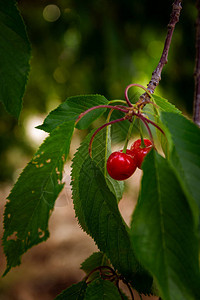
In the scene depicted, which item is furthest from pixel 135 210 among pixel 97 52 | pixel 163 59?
pixel 97 52

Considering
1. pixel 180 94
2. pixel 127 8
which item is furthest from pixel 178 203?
pixel 180 94

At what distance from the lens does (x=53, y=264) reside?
313 cm

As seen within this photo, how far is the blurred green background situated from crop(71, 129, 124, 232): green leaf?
3.09ft

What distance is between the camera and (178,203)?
48 centimetres

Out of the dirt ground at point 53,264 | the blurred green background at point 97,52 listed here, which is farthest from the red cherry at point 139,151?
the dirt ground at point 53,264

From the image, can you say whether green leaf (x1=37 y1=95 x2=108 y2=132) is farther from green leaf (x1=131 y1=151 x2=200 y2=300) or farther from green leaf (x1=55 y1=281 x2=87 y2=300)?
green leaf (x1=55 y1=281 x2=87 y2=300)

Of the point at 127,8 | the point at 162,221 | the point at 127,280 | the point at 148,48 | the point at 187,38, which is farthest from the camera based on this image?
the point at 148,48

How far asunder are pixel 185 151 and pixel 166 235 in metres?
0.13

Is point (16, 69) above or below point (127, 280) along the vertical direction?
above

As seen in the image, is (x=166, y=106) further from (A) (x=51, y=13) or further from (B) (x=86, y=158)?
(A) (x=51, y=13)

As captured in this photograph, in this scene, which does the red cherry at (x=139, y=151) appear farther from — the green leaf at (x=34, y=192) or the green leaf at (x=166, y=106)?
the green leaf at (x=34, y=192)

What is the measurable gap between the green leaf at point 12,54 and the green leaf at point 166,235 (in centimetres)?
24

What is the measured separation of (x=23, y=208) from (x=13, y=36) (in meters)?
0.29

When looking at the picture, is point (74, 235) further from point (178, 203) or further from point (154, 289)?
point (178, 203)
